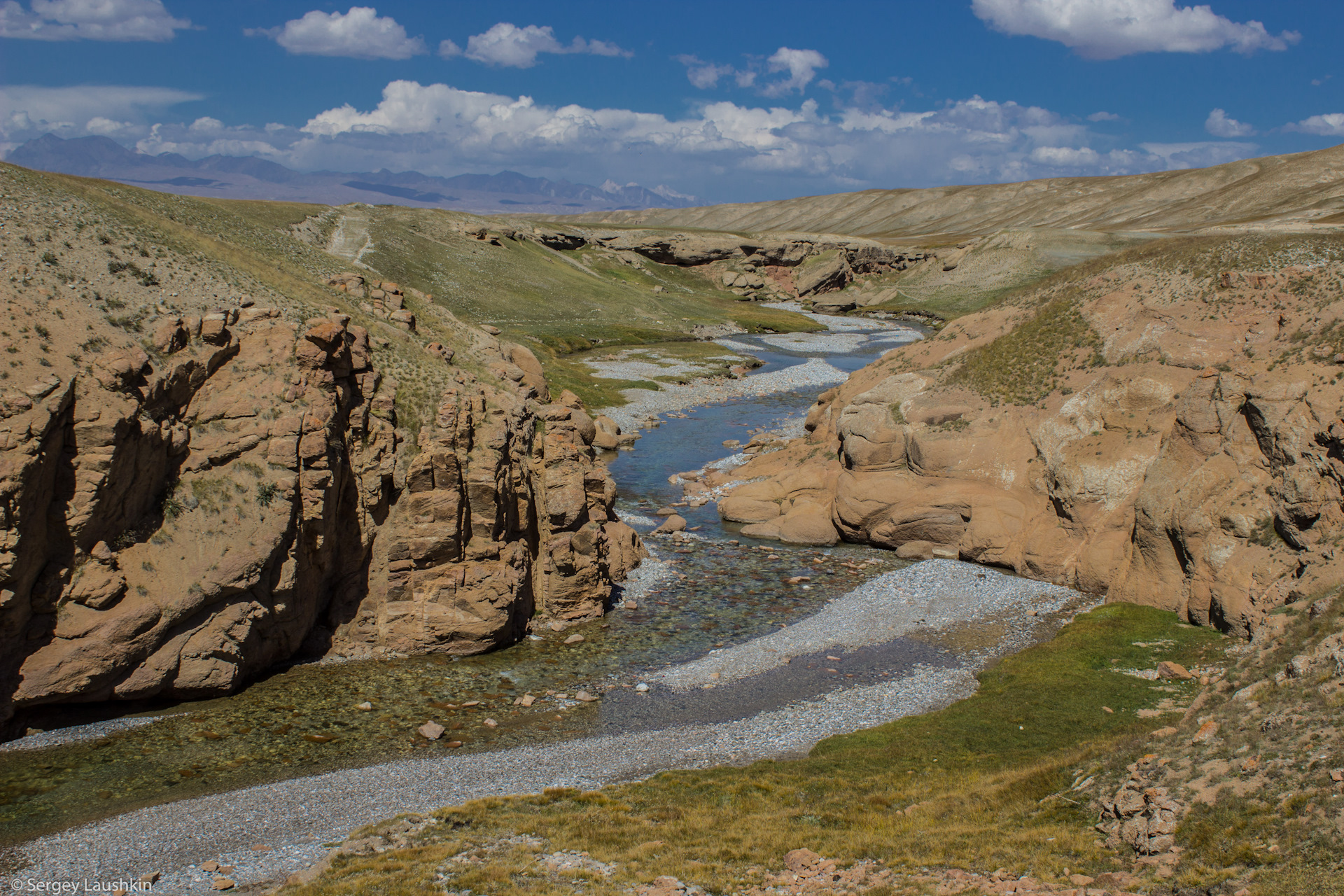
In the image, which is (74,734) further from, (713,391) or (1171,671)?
(713,391)

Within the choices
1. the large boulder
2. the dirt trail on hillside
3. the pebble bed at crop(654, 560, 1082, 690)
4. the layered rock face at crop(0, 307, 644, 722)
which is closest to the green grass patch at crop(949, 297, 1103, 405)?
the pebble bed at crop(654, 560, 1082, 690)

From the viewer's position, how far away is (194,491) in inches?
1165

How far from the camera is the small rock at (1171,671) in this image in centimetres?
2953

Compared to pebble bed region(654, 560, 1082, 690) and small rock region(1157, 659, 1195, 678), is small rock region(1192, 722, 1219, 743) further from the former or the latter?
pebble bed region(654, 560, 1082, 690)

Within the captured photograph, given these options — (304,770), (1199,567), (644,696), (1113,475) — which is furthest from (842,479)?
(304,770)

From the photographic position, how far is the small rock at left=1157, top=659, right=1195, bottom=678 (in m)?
29.5

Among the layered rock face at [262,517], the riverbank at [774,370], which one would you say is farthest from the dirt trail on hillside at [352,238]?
the layered rock face at [262,517]

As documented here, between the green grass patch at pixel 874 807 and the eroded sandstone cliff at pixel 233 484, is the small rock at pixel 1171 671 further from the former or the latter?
the eroded sandstone cliff at pixel 233 484

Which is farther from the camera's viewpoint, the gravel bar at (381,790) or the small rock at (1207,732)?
the gravel bar at (381,790)

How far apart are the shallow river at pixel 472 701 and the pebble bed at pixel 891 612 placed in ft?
3.30

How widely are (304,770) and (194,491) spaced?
432 inches

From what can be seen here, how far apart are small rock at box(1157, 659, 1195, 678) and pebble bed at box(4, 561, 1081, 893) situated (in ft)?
19.2

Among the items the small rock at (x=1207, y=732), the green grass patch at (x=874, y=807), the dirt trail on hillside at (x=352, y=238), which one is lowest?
the green grass patch at (x=874, y=807)

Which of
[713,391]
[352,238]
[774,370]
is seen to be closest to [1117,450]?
[713,391]
